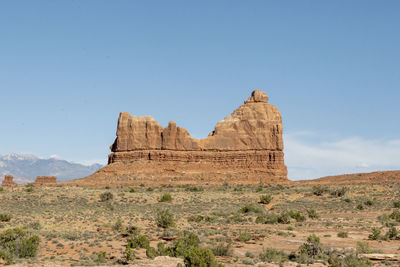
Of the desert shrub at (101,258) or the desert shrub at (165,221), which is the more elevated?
the desert shrub at (165,221)

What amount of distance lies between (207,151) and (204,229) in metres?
55.6

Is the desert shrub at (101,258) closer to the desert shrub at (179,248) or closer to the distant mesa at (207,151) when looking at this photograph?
the desert shrub at (179,248)

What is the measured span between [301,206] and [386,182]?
25621mm

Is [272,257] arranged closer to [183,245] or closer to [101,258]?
[183,245]

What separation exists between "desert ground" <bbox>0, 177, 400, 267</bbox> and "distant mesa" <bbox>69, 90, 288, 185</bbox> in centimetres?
2523

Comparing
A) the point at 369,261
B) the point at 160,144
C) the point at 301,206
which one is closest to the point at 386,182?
the point at 301,206

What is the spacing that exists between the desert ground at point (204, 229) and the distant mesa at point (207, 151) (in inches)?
993

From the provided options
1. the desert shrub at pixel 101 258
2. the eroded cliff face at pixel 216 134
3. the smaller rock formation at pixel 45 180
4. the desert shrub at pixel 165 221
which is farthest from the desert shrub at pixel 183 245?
the eroded cliff face at pixel 216 134

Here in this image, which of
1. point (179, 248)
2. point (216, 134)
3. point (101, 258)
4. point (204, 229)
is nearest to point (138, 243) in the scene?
point (179, 248)

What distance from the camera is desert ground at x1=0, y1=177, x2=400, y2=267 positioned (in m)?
19.1

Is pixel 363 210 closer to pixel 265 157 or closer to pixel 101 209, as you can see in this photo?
pixel 101 209

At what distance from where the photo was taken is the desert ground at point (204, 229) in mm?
19094

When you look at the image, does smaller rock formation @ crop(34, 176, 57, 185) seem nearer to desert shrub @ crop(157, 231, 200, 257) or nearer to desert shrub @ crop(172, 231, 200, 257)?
desert shrub @ crop(172, 231, 200, 257)

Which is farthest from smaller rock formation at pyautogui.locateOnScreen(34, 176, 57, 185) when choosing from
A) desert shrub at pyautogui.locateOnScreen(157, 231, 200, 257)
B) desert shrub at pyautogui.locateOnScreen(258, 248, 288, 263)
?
desert shrub at pyautogui.locateOnScreen(258, 248, 288, 263)
